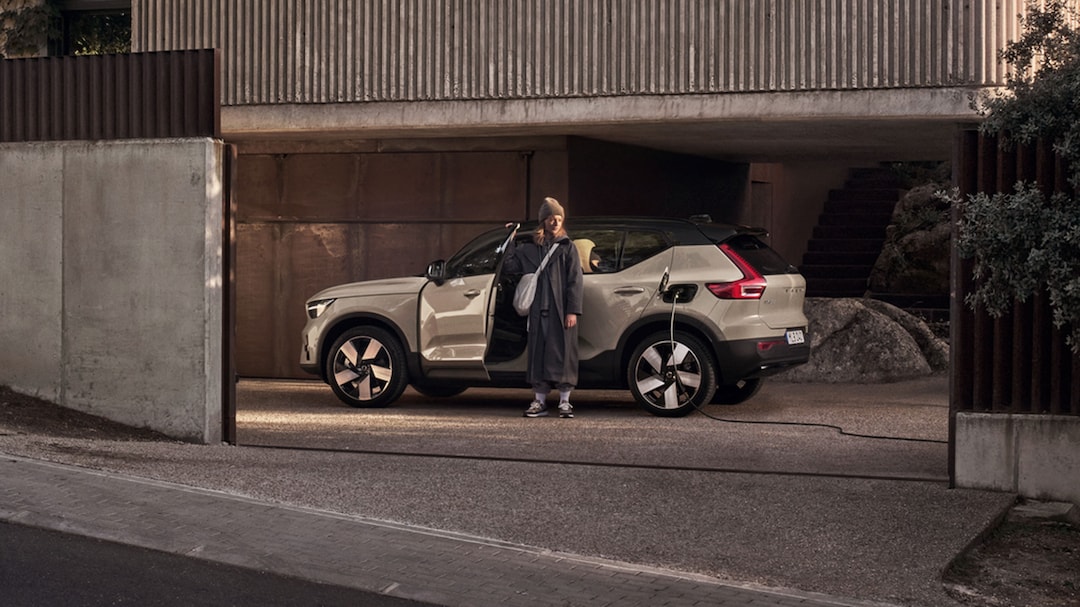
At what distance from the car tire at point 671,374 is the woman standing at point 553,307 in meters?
0.60

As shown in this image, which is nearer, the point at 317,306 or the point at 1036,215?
the point at 1036,215

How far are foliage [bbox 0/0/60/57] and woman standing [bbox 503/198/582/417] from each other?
30.7ft

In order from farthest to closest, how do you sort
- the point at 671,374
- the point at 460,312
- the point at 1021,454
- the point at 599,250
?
the point at 460,312
the point at 599,250
the point at 671,374
the point at 1021,454

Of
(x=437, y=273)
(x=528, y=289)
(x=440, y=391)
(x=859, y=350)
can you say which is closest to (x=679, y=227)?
(x=528, y=289)

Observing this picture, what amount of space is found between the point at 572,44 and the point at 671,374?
161 inches

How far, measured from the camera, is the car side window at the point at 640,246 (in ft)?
43.3

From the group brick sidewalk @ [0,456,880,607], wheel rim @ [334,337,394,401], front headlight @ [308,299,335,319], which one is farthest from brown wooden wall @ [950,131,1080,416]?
front headlight @ [308,299,335,319]

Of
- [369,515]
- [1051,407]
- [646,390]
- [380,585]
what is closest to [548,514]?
[369,515]

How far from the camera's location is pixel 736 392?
14195 millimetres

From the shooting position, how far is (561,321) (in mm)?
12773

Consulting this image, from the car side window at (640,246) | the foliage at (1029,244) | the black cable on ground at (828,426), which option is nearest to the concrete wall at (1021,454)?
the foliage at (1029,244)

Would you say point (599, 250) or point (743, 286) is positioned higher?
point (599, 250)

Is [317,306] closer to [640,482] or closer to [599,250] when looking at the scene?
[599,250]

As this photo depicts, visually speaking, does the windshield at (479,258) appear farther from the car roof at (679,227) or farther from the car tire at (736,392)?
the car tire at (736,392)
